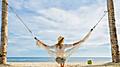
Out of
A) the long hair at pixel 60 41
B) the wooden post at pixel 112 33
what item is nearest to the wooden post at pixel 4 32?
the long hair at pixel 60 41

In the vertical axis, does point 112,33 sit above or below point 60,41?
above

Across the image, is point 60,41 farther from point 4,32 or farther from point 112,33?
point 4,32

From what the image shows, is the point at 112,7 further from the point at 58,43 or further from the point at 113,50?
the point at 58,43

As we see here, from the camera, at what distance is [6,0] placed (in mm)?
11734

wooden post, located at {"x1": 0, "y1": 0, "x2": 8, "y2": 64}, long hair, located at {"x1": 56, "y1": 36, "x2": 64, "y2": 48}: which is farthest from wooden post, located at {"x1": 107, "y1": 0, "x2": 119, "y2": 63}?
wooden post, located at {"x1": 0, "y1": 0, "x2": 8, "y2": 64}

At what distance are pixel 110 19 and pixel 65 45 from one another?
259 centimetres

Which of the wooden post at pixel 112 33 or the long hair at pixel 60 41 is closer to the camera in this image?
the long hair at pixel 60 41

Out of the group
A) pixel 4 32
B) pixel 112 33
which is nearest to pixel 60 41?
pixel 112 33

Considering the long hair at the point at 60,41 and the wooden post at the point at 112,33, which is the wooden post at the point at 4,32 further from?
the wooden post at the point at 112,33

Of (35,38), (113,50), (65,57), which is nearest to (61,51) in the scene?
(65,57)

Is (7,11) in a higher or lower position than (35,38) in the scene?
higher

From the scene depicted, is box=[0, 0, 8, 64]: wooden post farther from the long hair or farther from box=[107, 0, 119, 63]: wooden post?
box=[107, 0, 119, 63]: wooden post

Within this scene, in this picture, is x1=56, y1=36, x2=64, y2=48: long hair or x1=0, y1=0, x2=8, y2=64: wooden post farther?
x1=0, y1=0, x2=8, y2=64: wooden post

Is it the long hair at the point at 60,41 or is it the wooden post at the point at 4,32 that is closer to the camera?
the long hair at the point at 60,41
